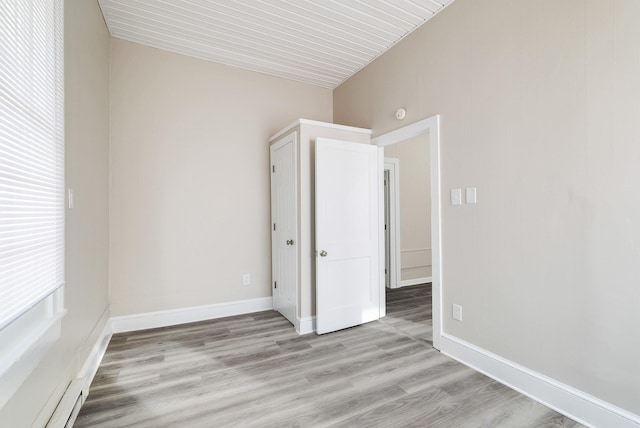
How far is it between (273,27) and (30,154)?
2.38 metres

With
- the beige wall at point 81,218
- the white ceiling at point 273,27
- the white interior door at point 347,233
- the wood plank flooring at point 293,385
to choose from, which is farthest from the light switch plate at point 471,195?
the beige wall at point 81,218

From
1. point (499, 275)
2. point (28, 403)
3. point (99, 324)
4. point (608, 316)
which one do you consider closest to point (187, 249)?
point (99, 324)

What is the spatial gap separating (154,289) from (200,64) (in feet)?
8.68

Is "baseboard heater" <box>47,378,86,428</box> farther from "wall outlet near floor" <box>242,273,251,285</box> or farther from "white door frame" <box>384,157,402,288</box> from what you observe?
"white door frame" <box>384,157,402,288</box>

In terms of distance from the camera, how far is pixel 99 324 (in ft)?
8.37

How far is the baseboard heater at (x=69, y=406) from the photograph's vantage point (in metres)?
1.47

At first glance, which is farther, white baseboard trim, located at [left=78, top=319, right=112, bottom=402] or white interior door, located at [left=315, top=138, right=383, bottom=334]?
white interior door, located at [left=315, top=138, right=383, bottom=334]

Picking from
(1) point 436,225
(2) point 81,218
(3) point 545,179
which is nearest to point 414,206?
(1) point 436,225

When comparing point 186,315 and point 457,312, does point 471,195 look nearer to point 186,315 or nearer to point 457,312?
point 457,312

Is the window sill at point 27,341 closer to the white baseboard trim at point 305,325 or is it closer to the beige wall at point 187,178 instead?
the beige wall at point 187,178

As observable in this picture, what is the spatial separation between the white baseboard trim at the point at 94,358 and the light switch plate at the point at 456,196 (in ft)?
9.63

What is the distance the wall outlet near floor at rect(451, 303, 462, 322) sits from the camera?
242 cm

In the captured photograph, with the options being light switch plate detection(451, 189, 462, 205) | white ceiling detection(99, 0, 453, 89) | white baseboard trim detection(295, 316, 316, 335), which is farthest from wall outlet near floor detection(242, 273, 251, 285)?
white ceiling detection(99, 0, 453, 89)

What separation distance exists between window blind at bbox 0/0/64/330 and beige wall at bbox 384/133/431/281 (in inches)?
167
